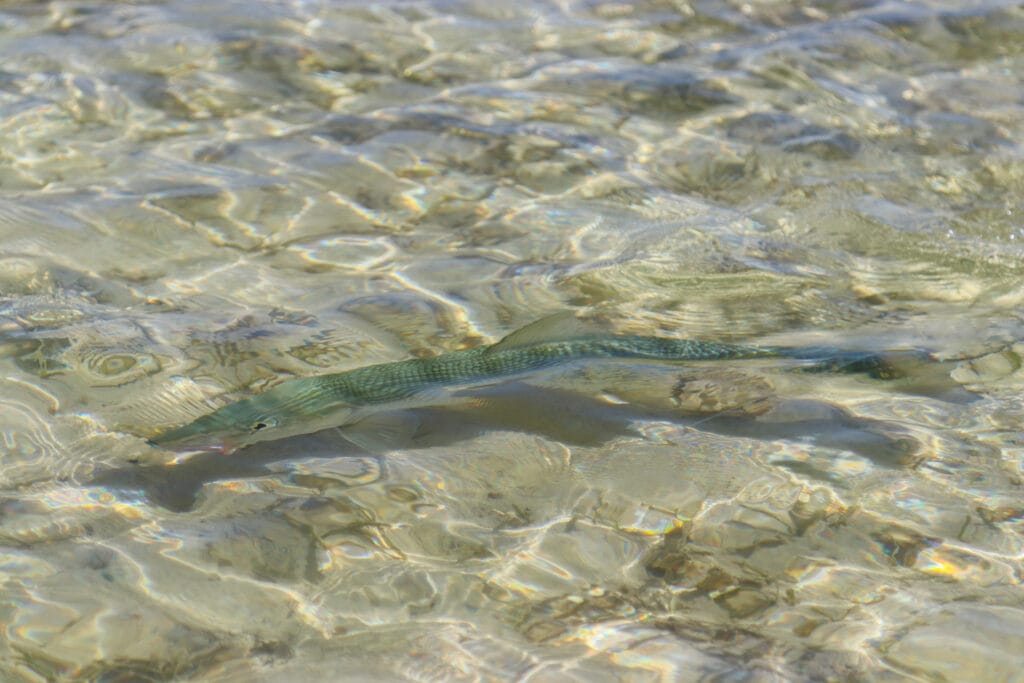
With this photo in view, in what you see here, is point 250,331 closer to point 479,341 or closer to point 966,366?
point 479,341

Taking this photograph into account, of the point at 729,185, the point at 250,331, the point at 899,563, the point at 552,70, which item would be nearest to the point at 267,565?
the point at 250,331

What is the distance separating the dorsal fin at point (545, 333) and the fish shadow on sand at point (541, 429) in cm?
16

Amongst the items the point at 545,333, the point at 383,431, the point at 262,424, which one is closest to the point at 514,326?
the point at 545,333

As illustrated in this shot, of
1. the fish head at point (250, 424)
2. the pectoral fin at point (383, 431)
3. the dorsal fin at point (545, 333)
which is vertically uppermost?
the dorsal fin at point (545, 333)

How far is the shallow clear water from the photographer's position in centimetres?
304

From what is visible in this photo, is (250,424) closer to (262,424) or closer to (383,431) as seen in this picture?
(262,424)

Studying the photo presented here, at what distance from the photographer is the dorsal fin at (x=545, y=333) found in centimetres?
422

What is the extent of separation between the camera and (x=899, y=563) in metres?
3.30

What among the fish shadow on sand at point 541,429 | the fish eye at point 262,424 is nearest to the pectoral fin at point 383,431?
the fish shadow on sand at point 541,429

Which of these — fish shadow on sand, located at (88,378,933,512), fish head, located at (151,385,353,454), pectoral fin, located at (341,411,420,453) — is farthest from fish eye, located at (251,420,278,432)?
pectoral fin, located at (341,411,420,453)

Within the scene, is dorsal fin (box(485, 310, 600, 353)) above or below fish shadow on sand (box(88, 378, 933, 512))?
above

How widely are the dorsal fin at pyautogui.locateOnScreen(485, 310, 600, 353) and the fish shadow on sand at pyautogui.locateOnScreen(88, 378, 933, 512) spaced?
165 mm

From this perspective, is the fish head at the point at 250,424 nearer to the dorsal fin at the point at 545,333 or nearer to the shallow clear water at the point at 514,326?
the shallow clear water at the point at 514,326

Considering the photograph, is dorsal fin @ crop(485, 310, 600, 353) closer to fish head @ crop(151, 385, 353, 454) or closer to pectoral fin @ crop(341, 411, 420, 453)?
pectoral fin @ crop(341, 411, 420, 453)
